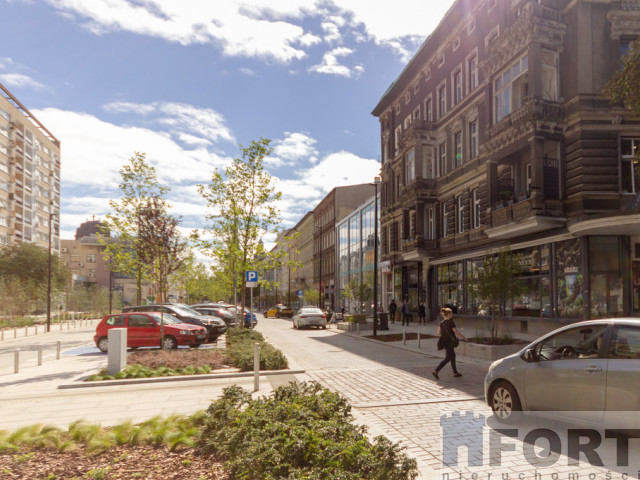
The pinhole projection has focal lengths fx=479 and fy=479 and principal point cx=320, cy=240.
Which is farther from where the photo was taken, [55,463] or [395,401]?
[395,401]

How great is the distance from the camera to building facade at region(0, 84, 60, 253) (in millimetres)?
66625

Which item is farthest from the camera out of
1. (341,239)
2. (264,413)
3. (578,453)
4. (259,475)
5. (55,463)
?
(341,239)

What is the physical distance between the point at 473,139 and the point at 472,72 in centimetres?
420

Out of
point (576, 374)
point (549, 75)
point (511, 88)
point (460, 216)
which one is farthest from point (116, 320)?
point (460, 216)

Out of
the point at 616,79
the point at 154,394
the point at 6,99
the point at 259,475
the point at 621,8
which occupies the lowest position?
the point at 154,394

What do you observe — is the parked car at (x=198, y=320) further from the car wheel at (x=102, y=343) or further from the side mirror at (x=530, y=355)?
the side mirror at (x=530, y=355)

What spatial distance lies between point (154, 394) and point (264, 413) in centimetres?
504

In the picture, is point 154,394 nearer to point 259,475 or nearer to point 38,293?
point 259,475

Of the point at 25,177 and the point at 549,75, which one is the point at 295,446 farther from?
the point at 25,177

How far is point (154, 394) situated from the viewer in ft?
32.8

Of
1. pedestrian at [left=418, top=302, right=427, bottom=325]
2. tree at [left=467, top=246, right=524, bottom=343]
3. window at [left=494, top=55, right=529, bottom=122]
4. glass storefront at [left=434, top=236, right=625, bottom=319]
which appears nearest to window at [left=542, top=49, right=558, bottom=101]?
window at [left=494, top=55, right=529, bottom=122]

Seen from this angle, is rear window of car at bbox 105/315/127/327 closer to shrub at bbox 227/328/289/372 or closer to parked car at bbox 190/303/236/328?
shrub at bbox 227/328/289/372

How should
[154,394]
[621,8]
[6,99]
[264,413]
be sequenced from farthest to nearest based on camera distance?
[6,99] < [621,8] < [154,394] < [264,413]

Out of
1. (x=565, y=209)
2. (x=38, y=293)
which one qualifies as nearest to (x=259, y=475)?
(x=565, y=209)
